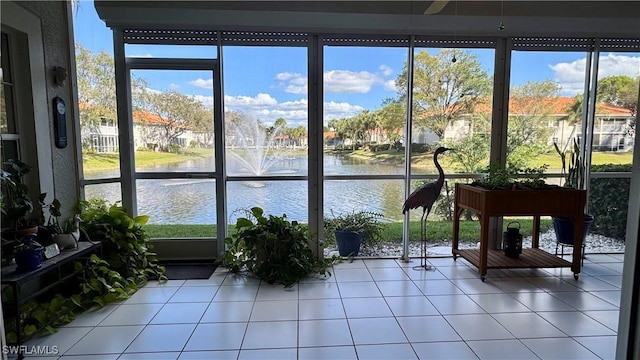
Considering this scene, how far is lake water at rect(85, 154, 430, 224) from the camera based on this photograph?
155 inches

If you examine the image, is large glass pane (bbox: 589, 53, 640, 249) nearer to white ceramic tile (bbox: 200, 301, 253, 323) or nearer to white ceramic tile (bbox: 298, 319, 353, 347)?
white ceramic tile (bbox: 298, 319, 353, 347)

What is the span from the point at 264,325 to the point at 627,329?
217cm

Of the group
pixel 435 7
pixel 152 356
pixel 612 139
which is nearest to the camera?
pixel 152 356

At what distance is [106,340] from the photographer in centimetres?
239

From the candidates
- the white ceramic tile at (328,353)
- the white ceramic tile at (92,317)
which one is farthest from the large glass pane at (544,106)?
the white ceramic tile at (92,317)

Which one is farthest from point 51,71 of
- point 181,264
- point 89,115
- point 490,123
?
point 490,123

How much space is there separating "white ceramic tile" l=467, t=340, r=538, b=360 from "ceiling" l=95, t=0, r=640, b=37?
2.94m

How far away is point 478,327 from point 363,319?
82 centimetres

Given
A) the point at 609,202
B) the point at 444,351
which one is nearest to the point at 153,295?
the point at 444,351

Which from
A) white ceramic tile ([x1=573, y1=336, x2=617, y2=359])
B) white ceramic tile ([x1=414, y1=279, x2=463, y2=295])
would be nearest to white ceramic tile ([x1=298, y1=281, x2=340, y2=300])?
white ceramic tile ([x1=414, y1=279, x2=463, y2=295])

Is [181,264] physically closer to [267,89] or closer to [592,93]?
[267,89]

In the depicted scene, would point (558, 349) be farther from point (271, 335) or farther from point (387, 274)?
point (271, 335)

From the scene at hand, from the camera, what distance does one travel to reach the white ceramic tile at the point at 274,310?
2.69 meters

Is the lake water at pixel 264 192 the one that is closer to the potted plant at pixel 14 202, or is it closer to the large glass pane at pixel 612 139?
the potted plant at pixel 14 202
